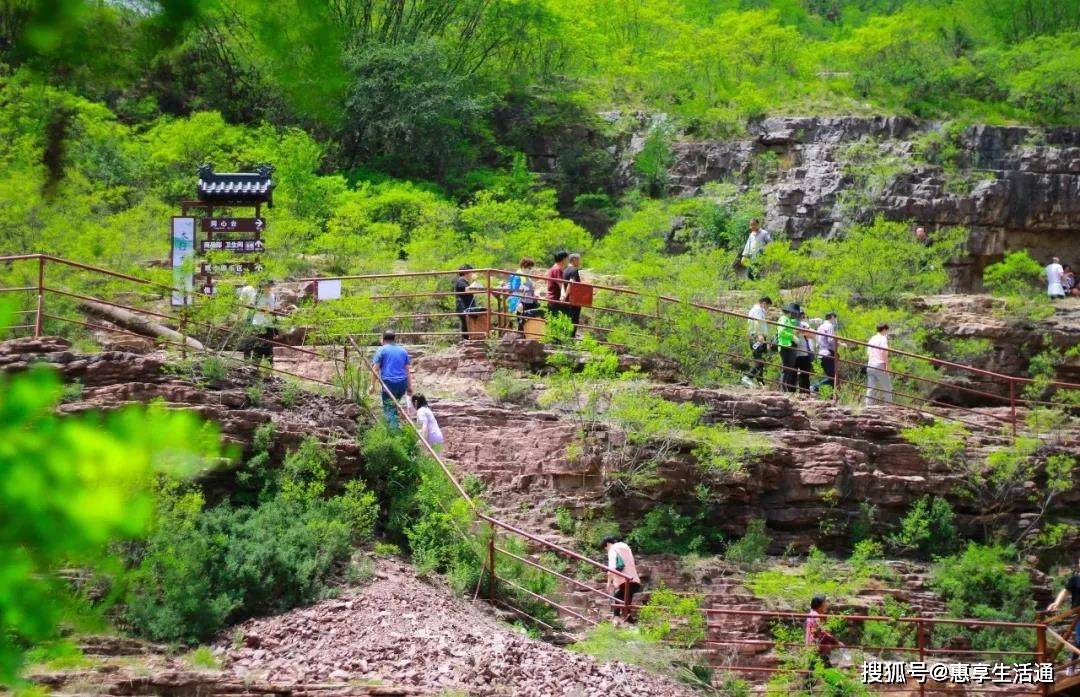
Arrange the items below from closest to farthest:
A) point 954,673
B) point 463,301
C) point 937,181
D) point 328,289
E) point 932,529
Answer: point 954,673
point 932,529
point 328,289
point 463,301
point 937,181

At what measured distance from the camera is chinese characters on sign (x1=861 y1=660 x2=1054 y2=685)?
46.6 feet

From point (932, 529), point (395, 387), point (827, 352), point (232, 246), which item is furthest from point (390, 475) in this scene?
point (827, 352)

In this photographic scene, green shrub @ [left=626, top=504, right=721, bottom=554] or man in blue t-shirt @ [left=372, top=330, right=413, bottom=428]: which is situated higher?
man in blue t-shirt @ [left=372, top=330, right=413, bottom=428]

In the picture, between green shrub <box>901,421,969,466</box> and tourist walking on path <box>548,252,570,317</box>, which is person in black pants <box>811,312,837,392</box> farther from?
tourist walking on path <box>548,252,570,317</box>

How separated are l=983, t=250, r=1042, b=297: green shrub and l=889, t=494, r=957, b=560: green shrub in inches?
419

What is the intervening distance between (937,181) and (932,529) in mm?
14979

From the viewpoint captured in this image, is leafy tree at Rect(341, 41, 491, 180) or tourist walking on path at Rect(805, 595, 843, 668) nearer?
tourist walking on path at Rect(805, 595, 843, 668)

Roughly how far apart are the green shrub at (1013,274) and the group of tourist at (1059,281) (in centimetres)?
30

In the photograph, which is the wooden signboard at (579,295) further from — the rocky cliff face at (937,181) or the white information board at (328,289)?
the rocky cliff face at (937,181)

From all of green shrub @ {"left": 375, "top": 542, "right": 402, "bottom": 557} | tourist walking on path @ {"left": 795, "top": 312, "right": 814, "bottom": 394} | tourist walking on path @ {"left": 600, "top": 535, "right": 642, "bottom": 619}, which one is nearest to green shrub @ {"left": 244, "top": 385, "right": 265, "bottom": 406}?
green shrub @ {"left": 375, "top": 542, "right": 402, "bottom": 557}

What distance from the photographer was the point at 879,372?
2120 cm

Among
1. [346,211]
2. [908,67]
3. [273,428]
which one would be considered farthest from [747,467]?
[908,67]

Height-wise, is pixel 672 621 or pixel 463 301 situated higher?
pixel 463 301

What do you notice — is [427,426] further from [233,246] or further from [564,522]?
[233,246]
